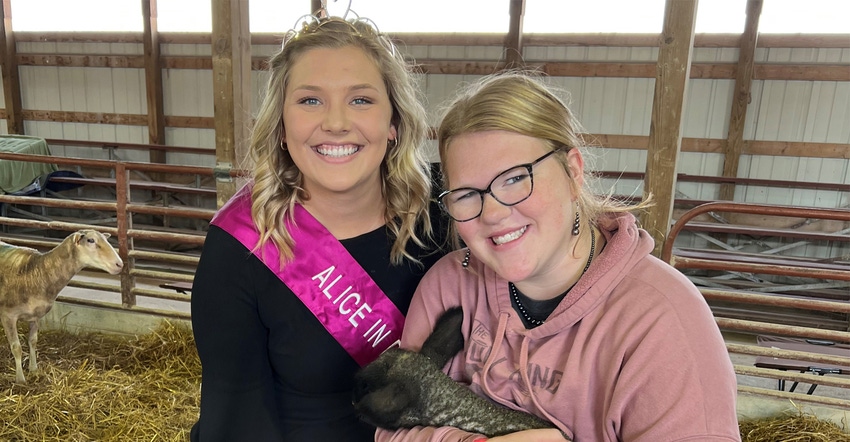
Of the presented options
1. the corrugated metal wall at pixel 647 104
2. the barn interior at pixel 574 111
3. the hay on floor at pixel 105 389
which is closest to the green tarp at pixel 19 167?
the barn interior at pixel 574 111

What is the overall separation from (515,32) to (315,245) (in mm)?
6599

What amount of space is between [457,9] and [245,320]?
23.6 feet

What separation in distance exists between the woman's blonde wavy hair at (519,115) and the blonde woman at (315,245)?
29cm

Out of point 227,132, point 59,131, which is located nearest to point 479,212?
point 227,132

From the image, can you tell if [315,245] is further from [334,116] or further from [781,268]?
[781,268]

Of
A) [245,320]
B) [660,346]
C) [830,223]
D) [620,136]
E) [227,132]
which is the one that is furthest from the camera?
[620,136]

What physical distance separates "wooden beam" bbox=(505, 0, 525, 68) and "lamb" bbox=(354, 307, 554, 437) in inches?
258

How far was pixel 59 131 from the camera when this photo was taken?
29.9 feet

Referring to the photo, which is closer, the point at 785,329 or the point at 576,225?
the point at 576,225

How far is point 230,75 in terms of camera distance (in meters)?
2.56

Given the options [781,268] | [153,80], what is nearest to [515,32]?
[781,268]

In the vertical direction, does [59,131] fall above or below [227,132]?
below

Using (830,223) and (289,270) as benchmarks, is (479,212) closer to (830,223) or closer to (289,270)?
(289,270)

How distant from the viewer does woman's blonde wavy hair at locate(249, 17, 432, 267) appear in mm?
1217
